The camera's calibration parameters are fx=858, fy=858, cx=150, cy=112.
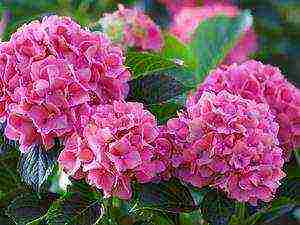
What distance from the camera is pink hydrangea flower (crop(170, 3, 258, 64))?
1.74 m

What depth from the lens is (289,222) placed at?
150cm

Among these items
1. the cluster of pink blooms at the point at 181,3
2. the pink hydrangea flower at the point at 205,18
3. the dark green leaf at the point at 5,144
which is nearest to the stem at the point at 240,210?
the dark green leaf at the point at 5,144

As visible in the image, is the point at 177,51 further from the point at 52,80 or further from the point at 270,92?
the point at 52,80

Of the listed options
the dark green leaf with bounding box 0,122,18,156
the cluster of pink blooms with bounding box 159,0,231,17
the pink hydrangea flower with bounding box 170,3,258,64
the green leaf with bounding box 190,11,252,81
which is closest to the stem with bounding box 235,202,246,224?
the dark green leaf with bounding box 0,122,18,156

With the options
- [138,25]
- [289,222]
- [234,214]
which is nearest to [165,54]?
[138,25]

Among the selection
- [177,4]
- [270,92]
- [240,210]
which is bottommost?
[177,4]

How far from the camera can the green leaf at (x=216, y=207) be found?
3.11ft

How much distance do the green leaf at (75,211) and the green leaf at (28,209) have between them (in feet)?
0.07

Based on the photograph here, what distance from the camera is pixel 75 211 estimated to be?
0.94 meters

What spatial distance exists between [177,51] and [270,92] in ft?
1.24

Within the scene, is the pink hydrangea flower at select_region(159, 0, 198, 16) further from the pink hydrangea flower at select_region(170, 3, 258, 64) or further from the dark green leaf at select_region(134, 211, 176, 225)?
the dark green leaf at select_region(134, 211, 176, 225)

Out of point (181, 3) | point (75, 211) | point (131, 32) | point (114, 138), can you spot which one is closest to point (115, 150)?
point (114, 138)

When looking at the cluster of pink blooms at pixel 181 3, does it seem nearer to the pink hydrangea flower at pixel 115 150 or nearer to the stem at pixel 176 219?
the stem at pixel 176 219

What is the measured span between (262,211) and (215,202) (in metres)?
0.10
